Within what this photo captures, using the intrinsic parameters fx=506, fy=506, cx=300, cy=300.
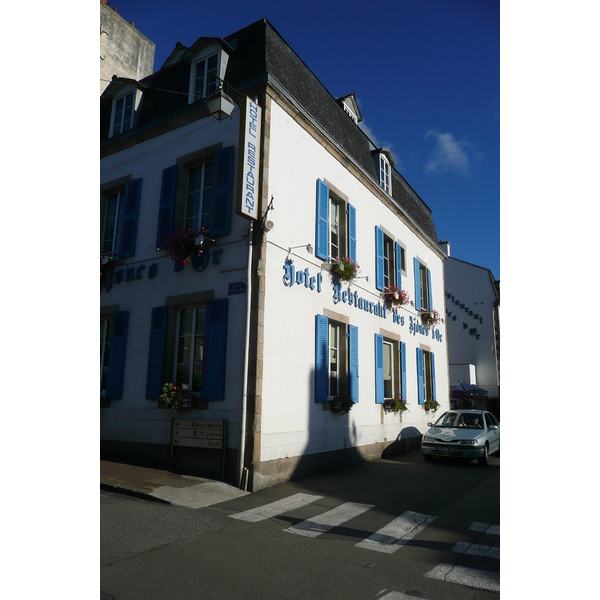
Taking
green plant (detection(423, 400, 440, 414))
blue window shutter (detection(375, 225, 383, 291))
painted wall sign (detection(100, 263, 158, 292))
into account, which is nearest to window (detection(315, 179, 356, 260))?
blue window shutter (detection(375, 225, 383, 291))

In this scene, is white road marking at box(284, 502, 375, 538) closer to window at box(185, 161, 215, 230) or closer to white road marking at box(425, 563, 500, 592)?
white road marking at box(425, 563, 500, 592)

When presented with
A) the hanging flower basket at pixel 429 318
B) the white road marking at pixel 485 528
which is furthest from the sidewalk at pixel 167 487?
the hanging flower basket at pixel 429 318

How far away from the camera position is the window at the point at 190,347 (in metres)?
8.81

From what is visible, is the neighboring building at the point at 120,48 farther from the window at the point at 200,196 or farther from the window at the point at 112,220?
the window at the point at 200,196

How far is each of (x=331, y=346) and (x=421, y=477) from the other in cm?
326

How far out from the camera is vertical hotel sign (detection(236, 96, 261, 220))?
28.5 ft

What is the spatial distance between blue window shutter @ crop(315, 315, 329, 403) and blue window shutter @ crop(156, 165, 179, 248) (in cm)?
358

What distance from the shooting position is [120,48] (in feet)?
53.7

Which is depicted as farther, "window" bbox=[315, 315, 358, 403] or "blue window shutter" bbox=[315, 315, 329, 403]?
"window" bbox=[315, 315, 358, 403]

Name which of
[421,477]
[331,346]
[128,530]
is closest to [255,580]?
[128,530]

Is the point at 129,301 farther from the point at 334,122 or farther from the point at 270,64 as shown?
the point at 334,122

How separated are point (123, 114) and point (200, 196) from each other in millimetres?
3860

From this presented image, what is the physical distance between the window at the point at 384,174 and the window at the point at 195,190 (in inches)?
236

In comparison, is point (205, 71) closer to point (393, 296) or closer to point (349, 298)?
point (349, 298)
